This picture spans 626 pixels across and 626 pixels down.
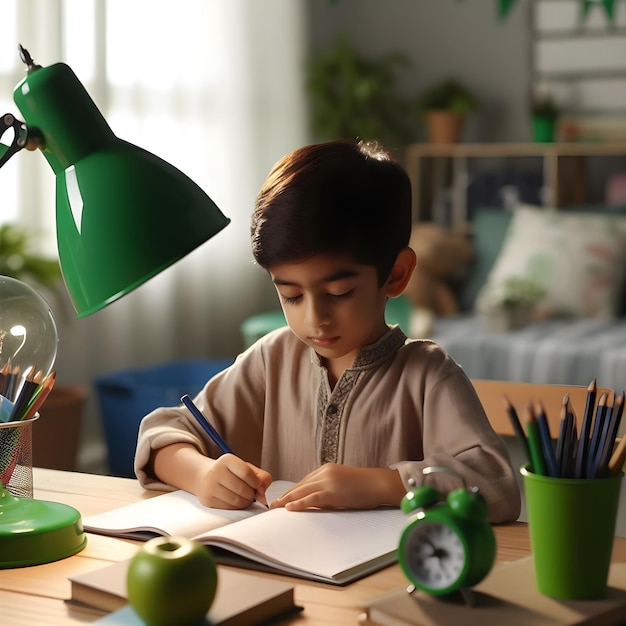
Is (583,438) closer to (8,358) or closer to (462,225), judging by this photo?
(8,358)

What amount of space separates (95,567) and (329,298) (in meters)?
0.39

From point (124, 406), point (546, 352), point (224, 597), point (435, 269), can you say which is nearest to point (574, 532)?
point (224, 597)

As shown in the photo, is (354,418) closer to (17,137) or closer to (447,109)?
(17,137)

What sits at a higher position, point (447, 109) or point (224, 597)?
point (447, 109)

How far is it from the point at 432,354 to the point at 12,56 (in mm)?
2514

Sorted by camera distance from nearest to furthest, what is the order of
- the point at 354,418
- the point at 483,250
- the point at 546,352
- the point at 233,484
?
the point at 233,484 → the point at 354,418 → the point at 546,352 → the point at 483,250

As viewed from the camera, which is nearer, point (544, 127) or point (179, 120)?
point (179, 120)

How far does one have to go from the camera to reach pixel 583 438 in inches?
35.0

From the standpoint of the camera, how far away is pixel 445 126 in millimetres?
4809

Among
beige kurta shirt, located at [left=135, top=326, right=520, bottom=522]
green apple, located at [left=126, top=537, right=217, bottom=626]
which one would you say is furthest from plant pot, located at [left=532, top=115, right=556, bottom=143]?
green apple, located at [left=126, top=537, right=217, bottom=626]

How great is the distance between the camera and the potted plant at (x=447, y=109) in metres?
4.79

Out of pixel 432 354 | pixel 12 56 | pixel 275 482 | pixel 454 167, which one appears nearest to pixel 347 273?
pixel 432 354

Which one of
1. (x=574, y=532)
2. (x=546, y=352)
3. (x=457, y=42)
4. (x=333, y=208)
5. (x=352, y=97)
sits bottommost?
(x=546, y=352)

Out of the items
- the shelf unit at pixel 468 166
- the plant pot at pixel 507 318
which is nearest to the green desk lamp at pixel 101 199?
the plant pot at pixel 507 318
